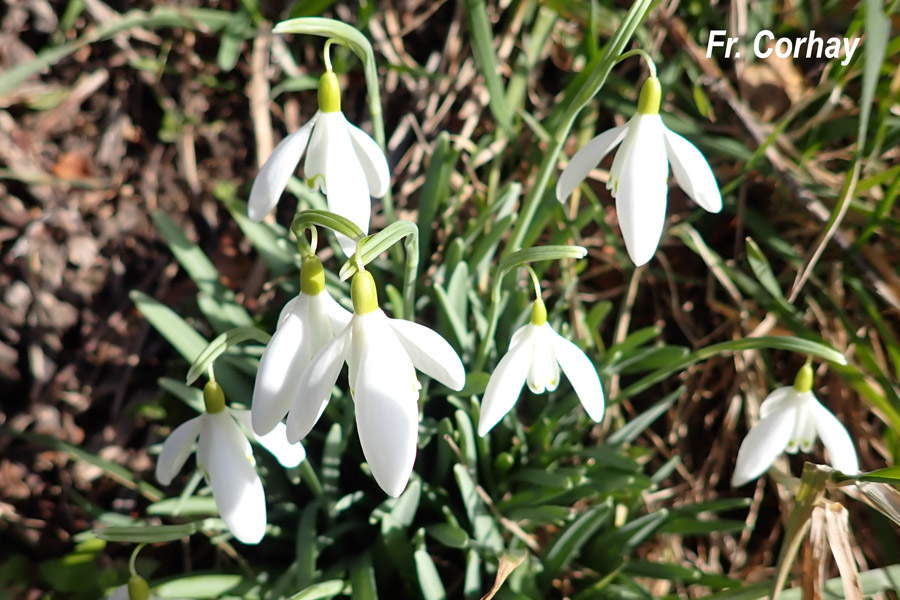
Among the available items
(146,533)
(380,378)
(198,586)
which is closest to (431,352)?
(380,378)

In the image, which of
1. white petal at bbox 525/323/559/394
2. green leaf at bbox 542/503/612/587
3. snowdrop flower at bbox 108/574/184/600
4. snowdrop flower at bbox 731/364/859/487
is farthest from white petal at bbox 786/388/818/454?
snowdrop flower at bbox 108/574/184/600

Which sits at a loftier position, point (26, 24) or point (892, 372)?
point (26, 24)

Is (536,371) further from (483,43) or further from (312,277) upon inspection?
(483,43)

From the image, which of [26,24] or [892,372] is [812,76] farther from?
[26,24]

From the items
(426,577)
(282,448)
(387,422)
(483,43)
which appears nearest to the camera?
(387,422)

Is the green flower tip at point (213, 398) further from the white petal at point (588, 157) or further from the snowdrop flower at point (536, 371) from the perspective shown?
the white petal at point (588, 157)

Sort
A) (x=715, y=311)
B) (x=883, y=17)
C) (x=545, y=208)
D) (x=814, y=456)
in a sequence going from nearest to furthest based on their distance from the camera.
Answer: (x=883, y=17)
(x=545, y=208)
(x=814, y=456)
(x=715, y=311)

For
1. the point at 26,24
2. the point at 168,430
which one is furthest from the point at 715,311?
the point at 26,24
